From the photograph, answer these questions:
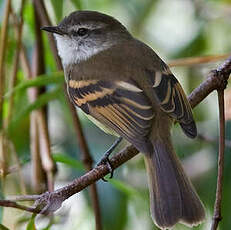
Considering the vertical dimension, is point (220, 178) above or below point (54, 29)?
below

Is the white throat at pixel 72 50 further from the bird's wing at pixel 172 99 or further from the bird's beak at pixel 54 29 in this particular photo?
the bird's wing at pixel 172 99

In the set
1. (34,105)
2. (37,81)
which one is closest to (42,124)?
(34,105)

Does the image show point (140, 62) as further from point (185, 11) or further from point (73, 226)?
point (185, 11)

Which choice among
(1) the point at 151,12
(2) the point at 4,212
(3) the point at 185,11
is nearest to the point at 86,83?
(2) the point at 4,212

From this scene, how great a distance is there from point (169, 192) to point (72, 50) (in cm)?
154

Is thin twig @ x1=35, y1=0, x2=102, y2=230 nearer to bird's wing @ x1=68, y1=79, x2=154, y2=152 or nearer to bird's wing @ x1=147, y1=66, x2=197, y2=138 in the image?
bird's wing @ x1=68, y1=79, x2=154, y2=152

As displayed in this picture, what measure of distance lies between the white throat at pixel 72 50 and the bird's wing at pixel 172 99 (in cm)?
66

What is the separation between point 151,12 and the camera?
18.3 feet

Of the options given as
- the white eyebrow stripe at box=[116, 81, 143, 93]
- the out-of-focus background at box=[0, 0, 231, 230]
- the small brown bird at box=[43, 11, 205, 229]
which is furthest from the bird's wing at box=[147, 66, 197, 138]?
the out-of-focus background at box=[0, 0, 231, 230]

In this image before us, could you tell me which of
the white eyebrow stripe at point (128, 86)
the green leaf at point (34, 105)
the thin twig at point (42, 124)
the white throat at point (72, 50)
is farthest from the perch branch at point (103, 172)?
the white throat at point (72, 50)

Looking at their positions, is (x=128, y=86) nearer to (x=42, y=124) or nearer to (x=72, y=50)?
(x=42, y=124)

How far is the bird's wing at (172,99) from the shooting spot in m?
3.34

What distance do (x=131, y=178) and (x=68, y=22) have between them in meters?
1.25

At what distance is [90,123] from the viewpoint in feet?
15.7
